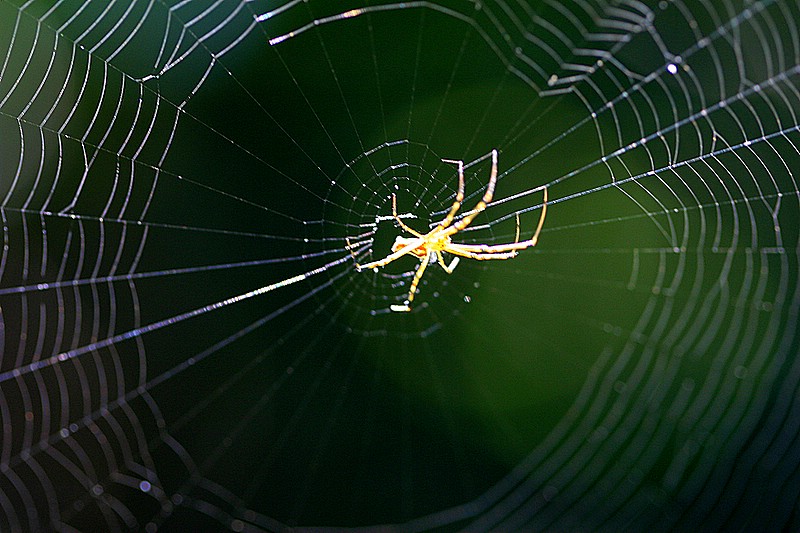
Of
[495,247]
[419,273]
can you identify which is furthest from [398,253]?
[495,247]

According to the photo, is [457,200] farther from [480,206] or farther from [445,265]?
[445,265]

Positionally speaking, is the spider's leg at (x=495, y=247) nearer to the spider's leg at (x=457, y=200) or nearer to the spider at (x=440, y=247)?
the spider at (x=440, y=247)

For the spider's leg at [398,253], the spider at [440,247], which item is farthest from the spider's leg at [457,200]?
the spider's leg at [398,253]

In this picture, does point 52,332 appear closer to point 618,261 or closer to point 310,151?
point 310,151

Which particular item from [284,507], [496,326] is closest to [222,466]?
[284,507]

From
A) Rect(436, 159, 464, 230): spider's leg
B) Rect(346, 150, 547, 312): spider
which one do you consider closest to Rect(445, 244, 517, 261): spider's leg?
Rect(346, 150, 547, 312): spider

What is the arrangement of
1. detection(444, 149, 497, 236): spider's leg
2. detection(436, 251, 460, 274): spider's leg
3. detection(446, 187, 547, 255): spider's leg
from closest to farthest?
detection(444, 149, 497, 236): spider's leg → detection(446, 187, 547, 255): spider's leg → detection(436, 251, 460, 274): spider's leg

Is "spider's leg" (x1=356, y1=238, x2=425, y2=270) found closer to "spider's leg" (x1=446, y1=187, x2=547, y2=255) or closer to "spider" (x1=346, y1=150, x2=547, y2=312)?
"spider" (x1=346, y1=150, x2=547, y2=312)
